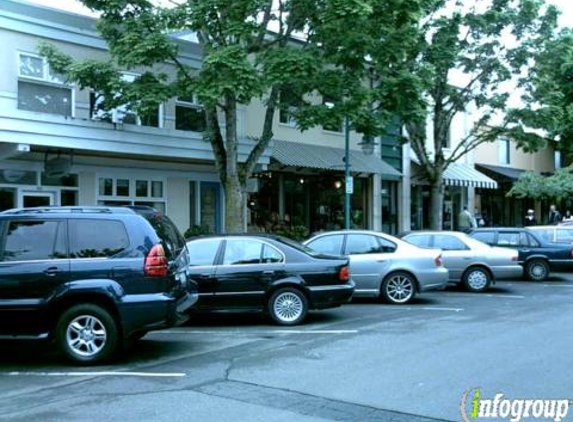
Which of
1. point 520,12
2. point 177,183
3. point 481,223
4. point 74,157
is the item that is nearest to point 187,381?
point 74,157

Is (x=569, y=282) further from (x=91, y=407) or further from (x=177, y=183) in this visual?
(x=91, y=407)

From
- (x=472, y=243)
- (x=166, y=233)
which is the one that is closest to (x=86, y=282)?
(x=166, y=233)

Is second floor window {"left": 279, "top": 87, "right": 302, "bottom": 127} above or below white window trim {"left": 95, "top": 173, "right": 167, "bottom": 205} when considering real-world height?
above

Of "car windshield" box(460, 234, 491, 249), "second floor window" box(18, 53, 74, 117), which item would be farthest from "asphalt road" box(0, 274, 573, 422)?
"second floor window" box(18, 53, 74, 117)

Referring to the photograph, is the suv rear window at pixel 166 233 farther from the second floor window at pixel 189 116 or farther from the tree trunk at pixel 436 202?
the tree trunk at pixel 436 202

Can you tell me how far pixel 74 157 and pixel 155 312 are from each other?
31.3 ft

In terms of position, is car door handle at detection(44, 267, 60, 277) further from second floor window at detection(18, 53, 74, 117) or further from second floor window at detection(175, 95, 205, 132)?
second floor window at detection(175, 95, 205, 132)

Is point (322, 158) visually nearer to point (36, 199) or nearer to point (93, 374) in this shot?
point (36, 199)

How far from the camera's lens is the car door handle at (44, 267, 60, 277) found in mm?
8000

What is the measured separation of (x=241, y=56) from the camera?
516 inches

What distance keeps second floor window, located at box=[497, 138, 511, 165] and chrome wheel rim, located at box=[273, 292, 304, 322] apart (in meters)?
25.8

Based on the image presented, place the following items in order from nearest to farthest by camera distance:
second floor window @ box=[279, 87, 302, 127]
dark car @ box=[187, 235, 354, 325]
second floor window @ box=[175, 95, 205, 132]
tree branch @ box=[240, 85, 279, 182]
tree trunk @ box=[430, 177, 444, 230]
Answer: dark car @ box=[187, 235, 354, 325] → tree branch @ box=[240, 85, 279, 182] → second floor window @ box=[279, 87, 302, 127] → second floor window @ box=[175, 95, 205, 132] → tree trunk @ box=[430, 177, 444, 230]

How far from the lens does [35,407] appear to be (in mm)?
6293

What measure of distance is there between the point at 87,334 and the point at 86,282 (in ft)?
2.14
